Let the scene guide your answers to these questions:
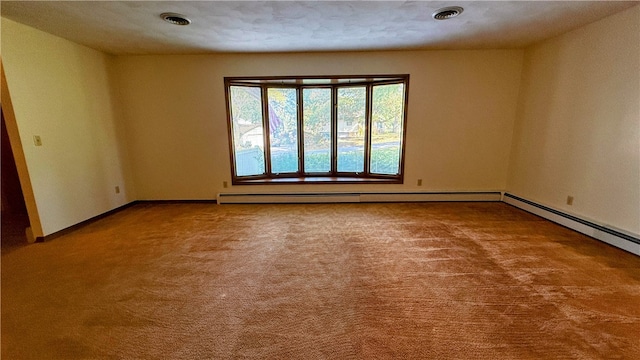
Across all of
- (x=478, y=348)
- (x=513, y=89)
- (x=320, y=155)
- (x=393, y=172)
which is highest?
(x=513, y=89)

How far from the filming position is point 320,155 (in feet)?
14.5

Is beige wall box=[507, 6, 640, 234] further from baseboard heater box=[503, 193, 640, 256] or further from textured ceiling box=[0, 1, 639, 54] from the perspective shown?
textured ceiling box=[0, 1, 639, 54]

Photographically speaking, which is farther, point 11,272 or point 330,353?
point 11,272

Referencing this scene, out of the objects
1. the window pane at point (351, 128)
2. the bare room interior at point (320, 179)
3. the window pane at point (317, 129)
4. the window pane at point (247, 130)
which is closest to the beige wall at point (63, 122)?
the bare room interior at point (320, 179)

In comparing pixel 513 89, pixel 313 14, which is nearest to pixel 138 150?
pixel 313 14

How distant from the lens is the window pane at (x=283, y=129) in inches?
165

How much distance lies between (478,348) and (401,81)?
3.53 meters

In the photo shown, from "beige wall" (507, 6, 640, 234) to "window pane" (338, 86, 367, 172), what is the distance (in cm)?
235

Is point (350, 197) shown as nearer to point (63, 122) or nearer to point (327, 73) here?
point (327, 73)

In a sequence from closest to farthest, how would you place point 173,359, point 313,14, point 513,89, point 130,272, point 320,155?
point 173,359
point 130,272
point 313,14
point 513,89
point 320,155

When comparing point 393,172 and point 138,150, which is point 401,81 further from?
point 138,150

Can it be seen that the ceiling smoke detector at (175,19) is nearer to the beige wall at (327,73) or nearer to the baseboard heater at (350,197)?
the beige wall at (327,73)

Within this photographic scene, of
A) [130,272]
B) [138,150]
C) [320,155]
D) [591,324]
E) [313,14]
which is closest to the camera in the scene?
[591,324]

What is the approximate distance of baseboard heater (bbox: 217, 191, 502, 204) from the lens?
4145 millimetres
